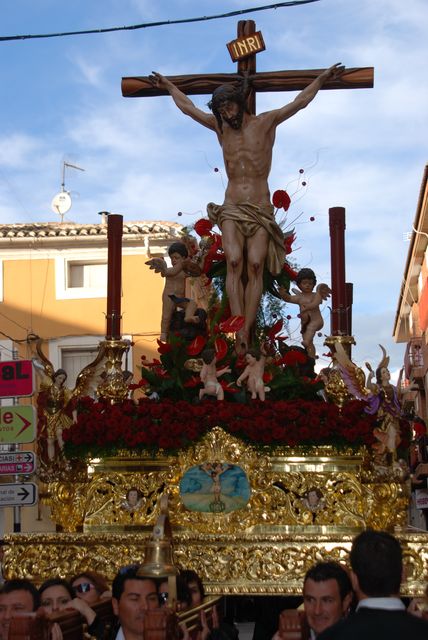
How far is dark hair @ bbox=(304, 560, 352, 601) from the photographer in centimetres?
452

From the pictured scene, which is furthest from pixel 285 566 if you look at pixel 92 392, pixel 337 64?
pixel 337 64

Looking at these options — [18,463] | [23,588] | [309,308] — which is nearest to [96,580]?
[23,588]

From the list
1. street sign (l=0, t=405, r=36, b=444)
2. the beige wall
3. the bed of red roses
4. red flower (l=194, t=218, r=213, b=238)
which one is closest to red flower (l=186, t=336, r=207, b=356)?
the bed of red roses

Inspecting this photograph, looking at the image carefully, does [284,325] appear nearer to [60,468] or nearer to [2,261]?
[60,468]

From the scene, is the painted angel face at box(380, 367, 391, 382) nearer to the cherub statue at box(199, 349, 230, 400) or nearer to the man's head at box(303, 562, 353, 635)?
the cherub statue at box(199, 349, 230, 400)

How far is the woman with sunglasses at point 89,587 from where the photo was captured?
5.99 metres

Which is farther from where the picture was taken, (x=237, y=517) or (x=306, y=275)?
(x=306, y=275)

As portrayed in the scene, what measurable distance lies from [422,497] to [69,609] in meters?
21.0

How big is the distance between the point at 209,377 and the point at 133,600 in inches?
139

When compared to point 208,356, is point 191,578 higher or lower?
lower

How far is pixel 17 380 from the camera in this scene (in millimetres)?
10828

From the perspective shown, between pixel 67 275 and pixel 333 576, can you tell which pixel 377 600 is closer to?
pixel 333 576

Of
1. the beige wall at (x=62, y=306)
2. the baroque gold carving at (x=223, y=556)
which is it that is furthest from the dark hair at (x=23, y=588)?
the beige wall at (x=62, y=306)

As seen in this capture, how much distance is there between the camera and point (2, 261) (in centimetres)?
2730
